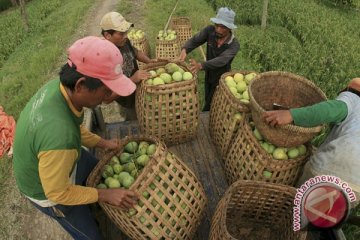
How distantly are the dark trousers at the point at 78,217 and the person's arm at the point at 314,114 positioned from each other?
1697 mm

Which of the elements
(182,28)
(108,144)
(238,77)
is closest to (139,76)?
(108,144)

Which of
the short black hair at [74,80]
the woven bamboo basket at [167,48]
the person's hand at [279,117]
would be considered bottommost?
the woven bamboo basket at [167,48]

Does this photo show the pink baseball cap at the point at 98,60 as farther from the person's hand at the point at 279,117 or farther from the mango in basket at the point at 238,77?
the mango in basket at the point at 238,77

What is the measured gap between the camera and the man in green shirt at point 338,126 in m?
2.24

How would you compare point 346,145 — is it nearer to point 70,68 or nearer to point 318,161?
point 318,161

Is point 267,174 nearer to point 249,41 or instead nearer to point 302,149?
point 302,149

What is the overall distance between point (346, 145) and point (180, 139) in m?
1.72

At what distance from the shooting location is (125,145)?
2686 mm

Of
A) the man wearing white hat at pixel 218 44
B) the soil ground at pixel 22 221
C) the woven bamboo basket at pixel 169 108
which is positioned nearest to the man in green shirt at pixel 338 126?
the woven bamboo basket at pixel 169 108

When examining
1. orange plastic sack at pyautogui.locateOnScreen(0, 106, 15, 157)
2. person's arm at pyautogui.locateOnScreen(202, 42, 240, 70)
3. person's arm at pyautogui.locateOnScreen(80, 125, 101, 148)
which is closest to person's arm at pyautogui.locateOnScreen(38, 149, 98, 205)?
person's arm at pyautogui.locateOnScreen(80, 125, 101, 148)

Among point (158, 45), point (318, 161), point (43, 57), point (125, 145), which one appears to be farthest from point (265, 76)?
point (43, 57)

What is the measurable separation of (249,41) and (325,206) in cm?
821

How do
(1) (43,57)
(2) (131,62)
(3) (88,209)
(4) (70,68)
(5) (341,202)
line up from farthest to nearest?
(1) (43,57) → (2) (131,62) → (3) (88,209) → (4) (70,68) → (5) (341,202)

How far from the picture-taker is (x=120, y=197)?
216cm
